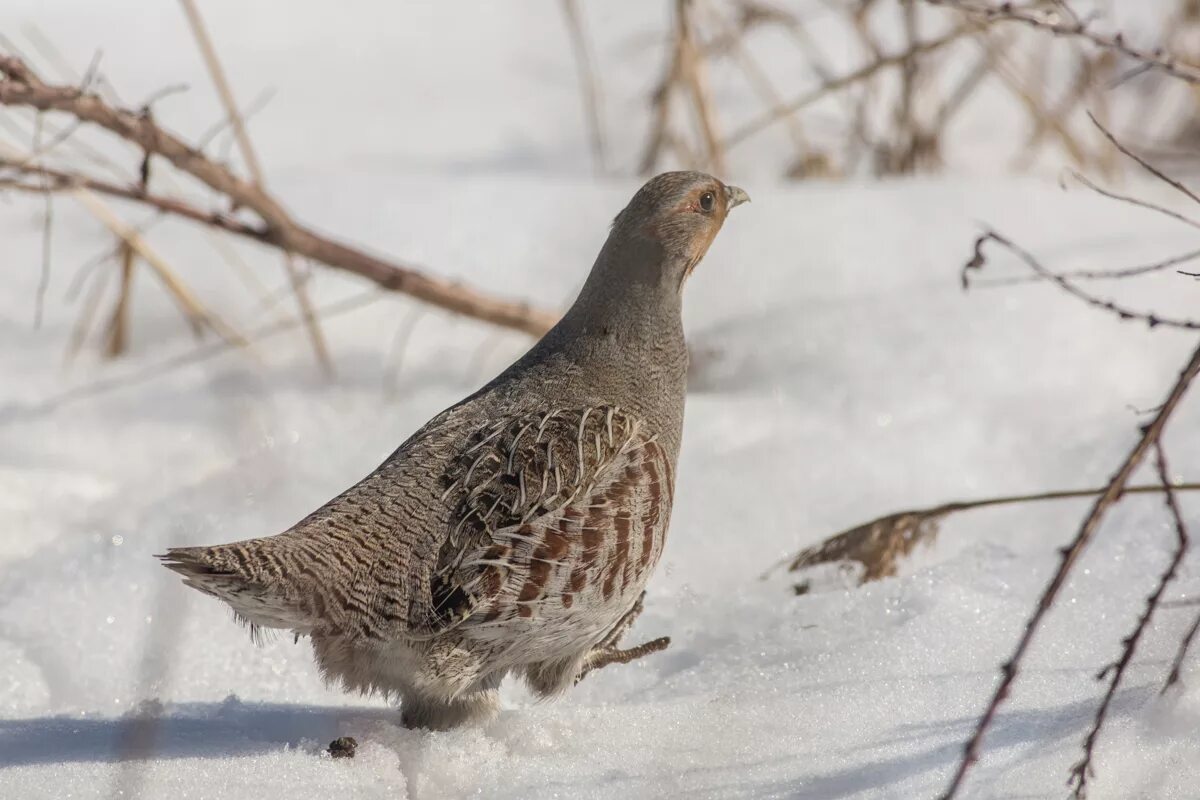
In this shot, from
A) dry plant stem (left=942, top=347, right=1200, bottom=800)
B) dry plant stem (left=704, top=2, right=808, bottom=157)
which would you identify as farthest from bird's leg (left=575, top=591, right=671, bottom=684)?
dry plant stem (left=704, top=2, right=808, bottom=157)

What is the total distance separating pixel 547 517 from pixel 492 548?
13 centimetres

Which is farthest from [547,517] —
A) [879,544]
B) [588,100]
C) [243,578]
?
[588,100]

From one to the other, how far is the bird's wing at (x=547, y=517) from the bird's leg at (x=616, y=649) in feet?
0.84

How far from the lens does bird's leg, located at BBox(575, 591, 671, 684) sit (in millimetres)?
2746

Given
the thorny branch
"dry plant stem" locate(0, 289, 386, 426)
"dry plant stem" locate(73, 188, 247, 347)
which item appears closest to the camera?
the thorny branch

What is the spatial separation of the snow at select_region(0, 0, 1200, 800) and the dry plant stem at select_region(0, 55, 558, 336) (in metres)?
0.38

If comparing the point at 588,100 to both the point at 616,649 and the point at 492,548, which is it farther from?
the point at 492,548

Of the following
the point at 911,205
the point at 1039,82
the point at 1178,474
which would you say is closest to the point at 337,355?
the point at 911,205

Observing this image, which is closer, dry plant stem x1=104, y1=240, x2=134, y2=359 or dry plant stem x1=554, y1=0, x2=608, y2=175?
dry plant stem x1=104, y1=240, x2=134, y2=359

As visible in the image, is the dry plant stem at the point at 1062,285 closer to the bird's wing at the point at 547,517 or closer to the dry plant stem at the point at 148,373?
the bird's wing at the point at 547,517

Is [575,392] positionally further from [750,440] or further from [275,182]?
[275,182]

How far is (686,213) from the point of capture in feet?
9.70

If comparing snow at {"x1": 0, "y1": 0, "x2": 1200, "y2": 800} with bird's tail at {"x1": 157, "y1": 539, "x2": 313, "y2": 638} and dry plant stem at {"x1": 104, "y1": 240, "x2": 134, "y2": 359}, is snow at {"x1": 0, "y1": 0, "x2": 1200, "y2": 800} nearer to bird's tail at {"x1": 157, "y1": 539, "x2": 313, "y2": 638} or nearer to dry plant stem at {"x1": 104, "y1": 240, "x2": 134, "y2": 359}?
dry plant stem at {"x1": 104, "y1": 240, "x2": 134, "y2": 359}

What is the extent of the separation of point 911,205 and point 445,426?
295 centimetres
